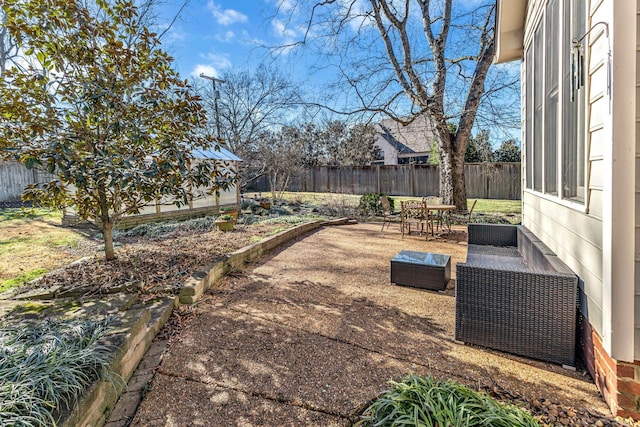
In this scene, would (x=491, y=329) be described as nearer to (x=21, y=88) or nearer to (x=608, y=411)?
(x=608, y=411)

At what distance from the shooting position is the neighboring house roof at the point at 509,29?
466cm

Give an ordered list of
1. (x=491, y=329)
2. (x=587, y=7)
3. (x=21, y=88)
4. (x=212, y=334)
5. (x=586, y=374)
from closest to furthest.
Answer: (x=587, y=7) → (x=586, y=374) → (x=491, y=329) → (x=212, y=334) → (x=21, y=88)

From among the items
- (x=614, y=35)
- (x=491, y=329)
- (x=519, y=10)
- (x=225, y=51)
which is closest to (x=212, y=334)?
(x=491, y=329)

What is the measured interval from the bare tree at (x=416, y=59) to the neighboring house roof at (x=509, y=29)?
350 centimetres

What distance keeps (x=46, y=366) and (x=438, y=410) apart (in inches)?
85.7

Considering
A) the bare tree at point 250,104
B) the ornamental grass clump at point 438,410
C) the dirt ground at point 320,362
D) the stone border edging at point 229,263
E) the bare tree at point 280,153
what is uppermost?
the bare tree at point 250,104

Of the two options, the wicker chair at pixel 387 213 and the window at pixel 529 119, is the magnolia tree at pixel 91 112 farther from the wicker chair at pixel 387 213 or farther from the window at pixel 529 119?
Answer: the wicker chair at pixel 387 213

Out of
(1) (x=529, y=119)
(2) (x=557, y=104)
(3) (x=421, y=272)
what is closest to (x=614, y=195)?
(2) (x=557, y=104)

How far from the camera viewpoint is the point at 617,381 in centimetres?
200

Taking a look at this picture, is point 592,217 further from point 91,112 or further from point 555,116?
point 91,112

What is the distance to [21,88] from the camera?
156 inches

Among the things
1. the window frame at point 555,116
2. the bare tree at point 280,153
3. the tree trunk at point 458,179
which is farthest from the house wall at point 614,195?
the bare tree at point 280,153

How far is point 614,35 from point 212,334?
11.8 feet

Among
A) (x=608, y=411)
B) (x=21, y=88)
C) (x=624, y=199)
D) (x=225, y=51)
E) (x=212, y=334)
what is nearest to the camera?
(x=624, y=199)
